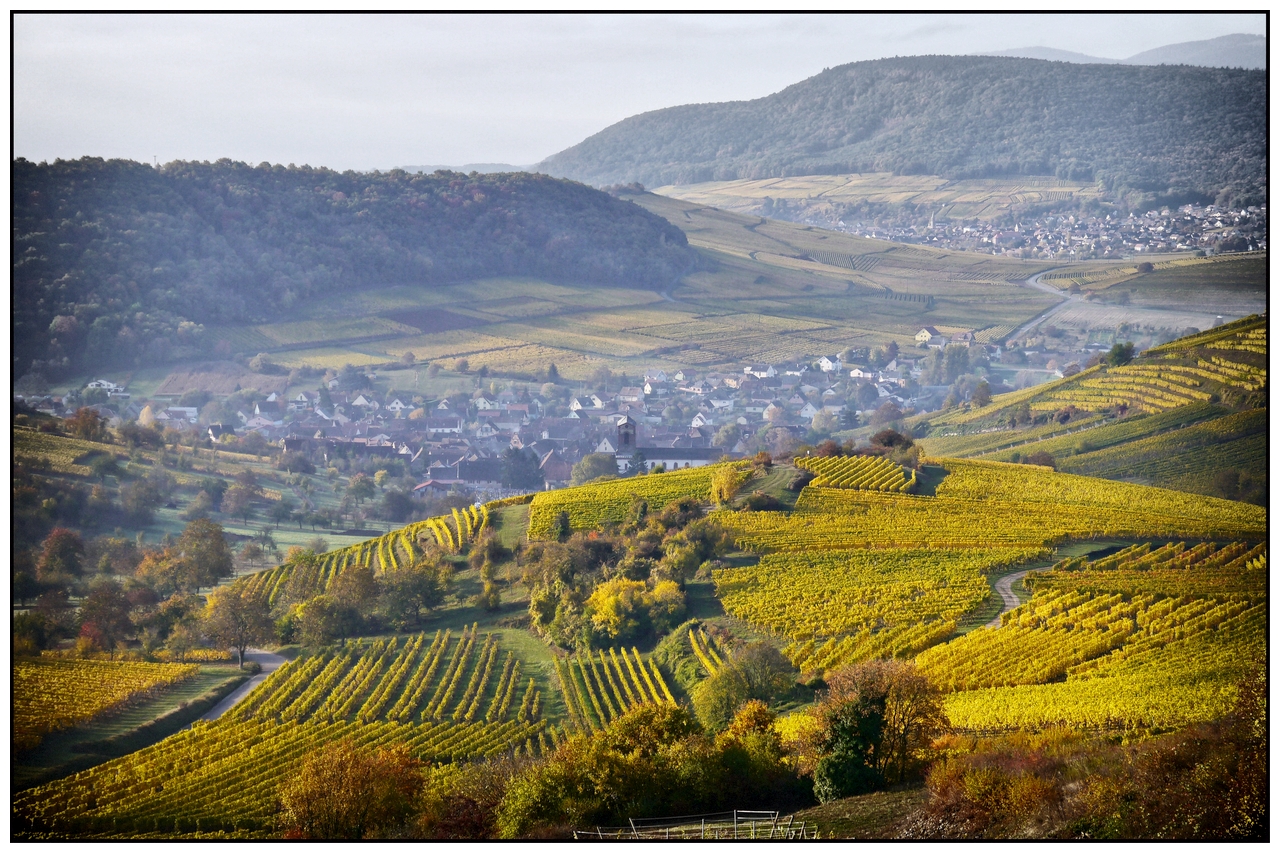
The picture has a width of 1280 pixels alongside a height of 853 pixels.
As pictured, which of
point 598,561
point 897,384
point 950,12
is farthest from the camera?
point 897,384

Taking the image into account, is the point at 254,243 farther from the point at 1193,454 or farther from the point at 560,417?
the point at 1193,454

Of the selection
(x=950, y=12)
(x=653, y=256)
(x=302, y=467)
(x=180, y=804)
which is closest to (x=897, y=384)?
(x=653, y=256)

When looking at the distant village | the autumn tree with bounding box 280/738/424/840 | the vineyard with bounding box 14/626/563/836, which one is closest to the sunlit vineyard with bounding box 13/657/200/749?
the vineyard with bounding box 14/626/563/836

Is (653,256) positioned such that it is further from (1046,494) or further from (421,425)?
(1046,494)

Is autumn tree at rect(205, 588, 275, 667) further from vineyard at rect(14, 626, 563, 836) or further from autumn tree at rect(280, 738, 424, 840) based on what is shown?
autumn tree at rect(280, 738, 424, 840)

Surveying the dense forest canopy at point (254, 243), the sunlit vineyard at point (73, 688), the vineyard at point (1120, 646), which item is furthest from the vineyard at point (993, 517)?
the dense forest canopy at point (254, 243)
